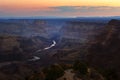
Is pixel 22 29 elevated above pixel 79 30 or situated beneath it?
situated beneath

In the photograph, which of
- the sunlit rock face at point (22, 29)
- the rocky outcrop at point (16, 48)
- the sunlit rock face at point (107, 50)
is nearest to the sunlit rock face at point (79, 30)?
the sunlit rock face at point (22, 29)

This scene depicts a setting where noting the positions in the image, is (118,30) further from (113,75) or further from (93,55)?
(113,75)

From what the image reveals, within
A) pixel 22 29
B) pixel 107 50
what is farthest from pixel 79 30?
pixel 107 50

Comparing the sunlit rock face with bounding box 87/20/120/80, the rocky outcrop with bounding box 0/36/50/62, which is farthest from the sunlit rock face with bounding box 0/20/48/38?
the sunlit rock face with bounding box 87/20/120/80

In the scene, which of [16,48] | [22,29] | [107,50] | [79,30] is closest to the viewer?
[107,50]

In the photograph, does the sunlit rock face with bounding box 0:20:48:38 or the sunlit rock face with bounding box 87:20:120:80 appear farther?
the sunlit rock face with bounding box 0:20:48:38

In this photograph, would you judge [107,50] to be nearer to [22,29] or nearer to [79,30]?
[79,30]

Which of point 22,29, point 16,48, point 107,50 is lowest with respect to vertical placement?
point 22,29

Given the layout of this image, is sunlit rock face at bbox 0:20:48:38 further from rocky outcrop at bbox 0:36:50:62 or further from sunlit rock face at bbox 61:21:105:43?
rocky outcrop at bbox 0:36:50:62

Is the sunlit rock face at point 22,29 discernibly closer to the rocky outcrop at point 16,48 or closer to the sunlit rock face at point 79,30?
the sunlit rock face at point 79,30
